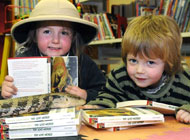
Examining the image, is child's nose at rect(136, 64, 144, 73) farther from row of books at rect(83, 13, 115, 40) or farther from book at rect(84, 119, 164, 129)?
row of books at rect(83, 13, 115, 40)

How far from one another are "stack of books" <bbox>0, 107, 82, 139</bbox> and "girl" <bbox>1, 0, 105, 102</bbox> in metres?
0.47

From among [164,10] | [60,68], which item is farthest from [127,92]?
[164,10]

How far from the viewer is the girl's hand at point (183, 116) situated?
831 mm

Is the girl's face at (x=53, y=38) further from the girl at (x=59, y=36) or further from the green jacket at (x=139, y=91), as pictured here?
the green jacket at (x=139, y=91)

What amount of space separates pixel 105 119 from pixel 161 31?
447 mm

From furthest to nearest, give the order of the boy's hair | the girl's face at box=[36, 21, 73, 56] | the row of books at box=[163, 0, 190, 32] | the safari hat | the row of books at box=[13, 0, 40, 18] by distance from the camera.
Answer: the row of books at box=[13, 0, 40, 18] → the row of books at box=[163, 0, 190, 32] → the girl's face at box=[36, 21, 73, 56] → the safari hat → the boy's hair

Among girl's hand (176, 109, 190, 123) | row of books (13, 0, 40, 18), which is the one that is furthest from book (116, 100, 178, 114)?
row of books (13, 0, 40, 18)

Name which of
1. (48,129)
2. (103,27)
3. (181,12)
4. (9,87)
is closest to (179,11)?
(181,12)

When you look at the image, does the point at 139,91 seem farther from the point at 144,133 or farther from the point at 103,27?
the point at 103,27

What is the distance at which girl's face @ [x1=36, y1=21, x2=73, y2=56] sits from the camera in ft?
4.55

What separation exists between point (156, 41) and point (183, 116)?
284 mm

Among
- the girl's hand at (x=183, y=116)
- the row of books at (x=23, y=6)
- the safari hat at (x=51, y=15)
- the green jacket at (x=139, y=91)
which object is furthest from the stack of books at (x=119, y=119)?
the row of books at (x=23, y=6)

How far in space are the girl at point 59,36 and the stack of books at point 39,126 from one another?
47cm

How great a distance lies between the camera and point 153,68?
94cm
